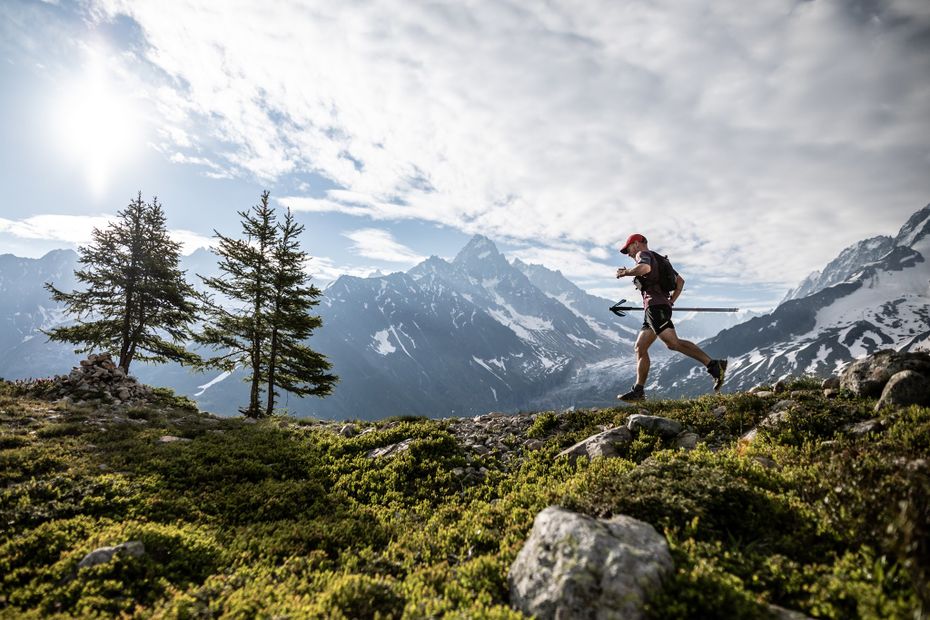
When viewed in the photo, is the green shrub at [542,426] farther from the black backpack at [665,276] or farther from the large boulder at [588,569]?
the large boulder at [588,569]

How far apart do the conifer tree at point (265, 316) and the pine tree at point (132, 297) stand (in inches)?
129

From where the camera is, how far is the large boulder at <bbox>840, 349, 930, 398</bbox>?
291 inches

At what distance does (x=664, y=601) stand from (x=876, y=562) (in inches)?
71.7

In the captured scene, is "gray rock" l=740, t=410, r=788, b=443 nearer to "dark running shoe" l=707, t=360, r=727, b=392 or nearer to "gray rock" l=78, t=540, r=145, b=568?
"dark running shoe" l=707, t=360, r=727, b=392

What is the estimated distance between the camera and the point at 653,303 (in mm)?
9227

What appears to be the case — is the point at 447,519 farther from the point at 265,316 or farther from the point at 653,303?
the point at 265,316

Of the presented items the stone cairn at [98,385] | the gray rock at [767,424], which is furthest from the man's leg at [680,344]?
the stone cairn at [98,385]

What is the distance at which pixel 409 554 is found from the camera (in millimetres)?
5410

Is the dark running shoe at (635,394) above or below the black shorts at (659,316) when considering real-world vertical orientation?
below

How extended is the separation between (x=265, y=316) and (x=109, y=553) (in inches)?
624

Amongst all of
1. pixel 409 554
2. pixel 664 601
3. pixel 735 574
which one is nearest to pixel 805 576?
pixel 735 574

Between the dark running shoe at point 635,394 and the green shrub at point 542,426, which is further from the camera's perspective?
the dark running shoe at point 635,394

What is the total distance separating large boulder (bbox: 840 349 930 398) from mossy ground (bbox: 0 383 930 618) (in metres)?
0.77

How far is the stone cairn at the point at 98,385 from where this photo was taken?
14.9 metres
